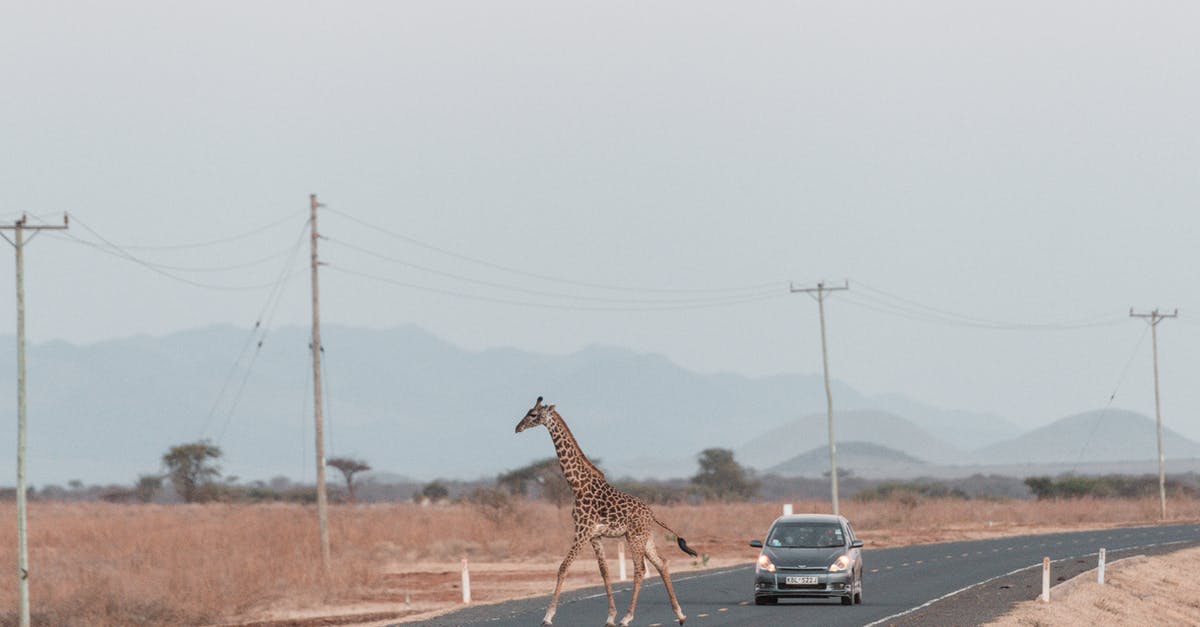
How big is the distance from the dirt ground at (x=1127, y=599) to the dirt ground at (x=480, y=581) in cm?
77

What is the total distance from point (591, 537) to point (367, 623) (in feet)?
23.9

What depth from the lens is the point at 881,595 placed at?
35969 mm

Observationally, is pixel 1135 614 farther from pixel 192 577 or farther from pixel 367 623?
pixel 192 577

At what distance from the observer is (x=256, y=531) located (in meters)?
57.2

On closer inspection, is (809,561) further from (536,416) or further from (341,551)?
(341,551)

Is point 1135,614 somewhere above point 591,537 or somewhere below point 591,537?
below

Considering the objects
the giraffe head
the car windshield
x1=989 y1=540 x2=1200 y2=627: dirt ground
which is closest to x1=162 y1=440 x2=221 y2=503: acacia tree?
x1=989 y1=540 x2=1200 y2=627: dirt ground

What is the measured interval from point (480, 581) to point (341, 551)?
32.8 feet

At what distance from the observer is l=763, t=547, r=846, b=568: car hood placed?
32656 millimetres

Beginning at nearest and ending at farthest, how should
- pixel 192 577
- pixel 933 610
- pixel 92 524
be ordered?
1. pixel 933 610
2. pixel 192 577
3. pixel 92 524

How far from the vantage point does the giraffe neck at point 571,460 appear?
2838 cm

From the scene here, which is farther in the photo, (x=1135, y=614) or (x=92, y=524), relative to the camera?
(x=92, y=524)

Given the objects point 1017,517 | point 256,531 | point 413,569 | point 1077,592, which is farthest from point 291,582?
point 1017,517

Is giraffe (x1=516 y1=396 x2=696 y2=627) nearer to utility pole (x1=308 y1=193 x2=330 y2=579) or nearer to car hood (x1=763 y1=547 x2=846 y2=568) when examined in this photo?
car hood (x1=763 y1=547 x2=846 y2=568)
